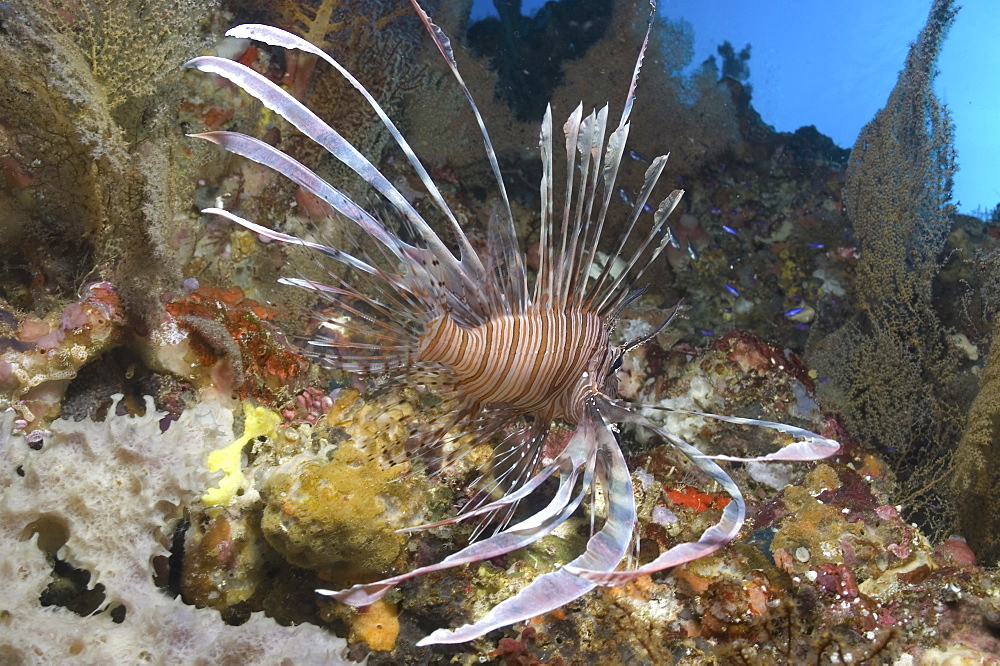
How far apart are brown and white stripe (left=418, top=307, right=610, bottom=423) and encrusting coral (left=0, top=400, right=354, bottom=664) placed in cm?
106

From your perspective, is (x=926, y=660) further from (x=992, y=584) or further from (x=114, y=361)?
(x=114, y=361)

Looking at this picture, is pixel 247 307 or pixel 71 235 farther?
pixel 247 307

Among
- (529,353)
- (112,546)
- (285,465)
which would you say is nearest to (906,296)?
(529,353)

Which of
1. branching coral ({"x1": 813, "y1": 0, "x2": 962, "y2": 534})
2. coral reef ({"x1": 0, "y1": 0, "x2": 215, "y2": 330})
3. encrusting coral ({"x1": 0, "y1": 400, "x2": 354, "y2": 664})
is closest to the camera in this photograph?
encrusting coral ({"x1": 0, "y1": 400, "x2": 354, "y2": 664})

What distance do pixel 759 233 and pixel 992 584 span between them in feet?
14.1

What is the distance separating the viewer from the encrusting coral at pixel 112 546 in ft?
5.68

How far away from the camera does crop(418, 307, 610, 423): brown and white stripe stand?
200 centimetres

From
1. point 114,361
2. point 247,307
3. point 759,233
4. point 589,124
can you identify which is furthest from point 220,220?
point 759,233

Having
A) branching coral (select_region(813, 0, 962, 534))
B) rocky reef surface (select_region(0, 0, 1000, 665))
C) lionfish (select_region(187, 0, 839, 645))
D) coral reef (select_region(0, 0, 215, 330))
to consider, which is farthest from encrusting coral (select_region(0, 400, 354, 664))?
branching coral (select_region(813, 0, 962, 534))

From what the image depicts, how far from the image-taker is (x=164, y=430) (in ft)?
7.82

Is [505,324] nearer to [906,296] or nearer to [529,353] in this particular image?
[529,353]

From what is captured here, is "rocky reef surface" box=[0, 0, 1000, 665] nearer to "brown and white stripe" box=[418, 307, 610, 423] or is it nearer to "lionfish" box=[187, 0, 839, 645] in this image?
"lionfish" box=[187, 0, 839, 645]

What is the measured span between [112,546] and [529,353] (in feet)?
5.23

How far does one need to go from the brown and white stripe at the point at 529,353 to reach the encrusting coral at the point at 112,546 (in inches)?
41.7
